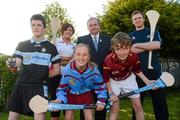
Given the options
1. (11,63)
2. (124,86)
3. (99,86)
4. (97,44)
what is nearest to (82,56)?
(99,86)

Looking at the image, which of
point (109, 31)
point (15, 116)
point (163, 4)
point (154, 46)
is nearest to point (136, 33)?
point (154, 46)

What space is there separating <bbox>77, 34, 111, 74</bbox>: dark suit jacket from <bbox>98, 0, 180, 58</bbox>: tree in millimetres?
7286

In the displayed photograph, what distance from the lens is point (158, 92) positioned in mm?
6074

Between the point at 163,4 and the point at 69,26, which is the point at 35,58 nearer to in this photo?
the point at 69,26

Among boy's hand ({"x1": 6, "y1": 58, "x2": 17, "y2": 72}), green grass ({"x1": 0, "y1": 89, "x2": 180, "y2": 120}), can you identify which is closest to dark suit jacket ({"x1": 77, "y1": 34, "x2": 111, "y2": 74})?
boy's hand ({"x1": 6, "y1": 58, "x2": 17, "y2": 72})

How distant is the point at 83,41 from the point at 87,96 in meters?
1.11

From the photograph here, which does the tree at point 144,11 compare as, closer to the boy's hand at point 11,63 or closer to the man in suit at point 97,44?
the man in suit at point 97,44

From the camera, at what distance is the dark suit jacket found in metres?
6.04

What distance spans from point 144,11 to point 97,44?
7.85 metres

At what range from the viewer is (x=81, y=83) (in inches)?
206

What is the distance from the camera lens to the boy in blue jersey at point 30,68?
530 cm

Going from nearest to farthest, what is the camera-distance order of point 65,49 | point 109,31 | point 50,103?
1. point 50,103
2. point 65,49
3. point 109,31

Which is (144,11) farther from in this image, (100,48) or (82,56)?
(82,56)

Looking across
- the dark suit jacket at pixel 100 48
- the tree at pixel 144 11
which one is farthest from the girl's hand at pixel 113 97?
the tree at pixel 144 11
